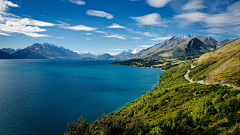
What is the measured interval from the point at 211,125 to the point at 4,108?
74.0 m

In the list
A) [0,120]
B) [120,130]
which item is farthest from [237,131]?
[0,120]

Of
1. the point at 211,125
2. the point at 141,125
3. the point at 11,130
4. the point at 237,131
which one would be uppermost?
the point at 237,131

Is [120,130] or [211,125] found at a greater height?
[211,125]

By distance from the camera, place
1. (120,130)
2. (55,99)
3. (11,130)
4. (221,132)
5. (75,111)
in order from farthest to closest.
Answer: (55,99), (75,111), (11,130), (120,130), (221,132)

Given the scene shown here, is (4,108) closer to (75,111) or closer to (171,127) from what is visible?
(75,111)

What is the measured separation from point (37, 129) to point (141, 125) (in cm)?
3610

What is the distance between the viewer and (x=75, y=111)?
55.1 m

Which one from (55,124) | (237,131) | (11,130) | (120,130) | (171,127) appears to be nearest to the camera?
(237,131)

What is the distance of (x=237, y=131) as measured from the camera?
17.0 metres

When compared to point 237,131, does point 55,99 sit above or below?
below

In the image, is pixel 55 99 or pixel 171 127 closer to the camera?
pixel 171 127

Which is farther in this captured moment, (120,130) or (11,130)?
→ (11,130)

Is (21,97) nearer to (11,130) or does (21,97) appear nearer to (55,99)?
(55,99)

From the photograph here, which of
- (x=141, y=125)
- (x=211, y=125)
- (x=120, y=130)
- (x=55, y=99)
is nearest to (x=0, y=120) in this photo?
(x=55, y=99)
